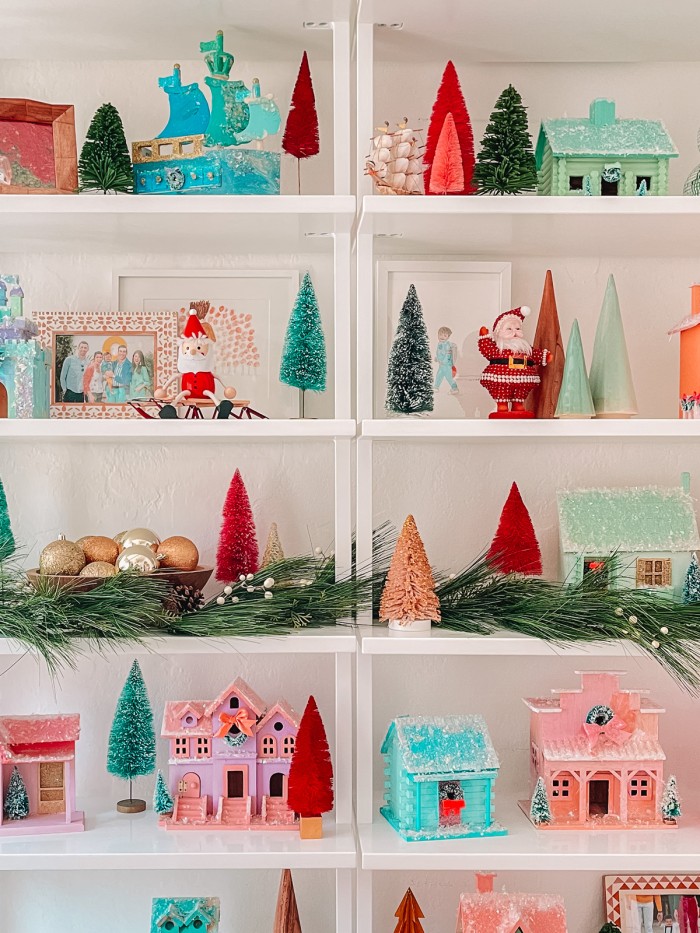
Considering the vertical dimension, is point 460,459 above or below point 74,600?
above

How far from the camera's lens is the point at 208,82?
4.70 feet

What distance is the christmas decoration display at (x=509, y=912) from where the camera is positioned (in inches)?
55.9

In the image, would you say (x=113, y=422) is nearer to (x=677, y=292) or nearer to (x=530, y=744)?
(x=530, y=744)

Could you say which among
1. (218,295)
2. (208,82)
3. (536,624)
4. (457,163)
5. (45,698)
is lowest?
(45,698)

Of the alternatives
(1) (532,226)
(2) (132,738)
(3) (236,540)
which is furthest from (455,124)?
(2) (132,738)

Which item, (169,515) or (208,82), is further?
(169,515)

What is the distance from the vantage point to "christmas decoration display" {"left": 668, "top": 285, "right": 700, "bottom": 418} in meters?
1.48

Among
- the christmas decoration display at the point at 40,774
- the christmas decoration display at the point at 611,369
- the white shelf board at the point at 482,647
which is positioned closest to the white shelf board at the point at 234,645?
the white shelf board at the point at 482,647

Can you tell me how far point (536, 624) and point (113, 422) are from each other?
0.66 metres

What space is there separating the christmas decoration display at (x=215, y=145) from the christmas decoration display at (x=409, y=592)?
22.5 inches

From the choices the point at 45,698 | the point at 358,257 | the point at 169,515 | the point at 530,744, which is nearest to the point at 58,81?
the point at 358,257

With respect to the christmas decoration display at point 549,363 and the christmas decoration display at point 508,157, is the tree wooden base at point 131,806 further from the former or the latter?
the christmas decoration display at point 508,157

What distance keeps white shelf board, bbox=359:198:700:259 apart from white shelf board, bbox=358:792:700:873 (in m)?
0.89

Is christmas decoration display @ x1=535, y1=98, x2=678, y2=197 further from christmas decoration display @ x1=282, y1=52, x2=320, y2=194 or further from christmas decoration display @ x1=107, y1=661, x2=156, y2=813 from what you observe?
christmas decoration display @ x1=107, y1=661, x2=156, y2=813
